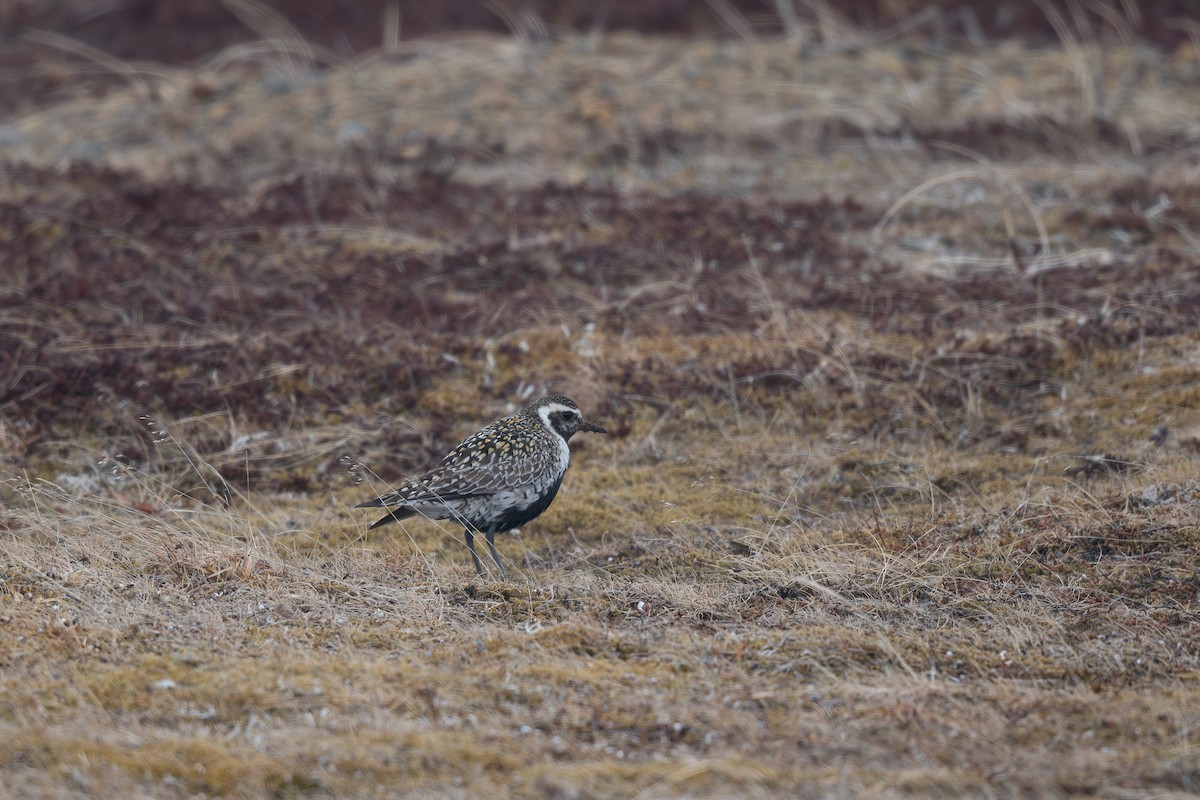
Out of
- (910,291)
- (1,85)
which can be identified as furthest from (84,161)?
(910,291)

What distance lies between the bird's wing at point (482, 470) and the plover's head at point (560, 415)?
0.40 meters

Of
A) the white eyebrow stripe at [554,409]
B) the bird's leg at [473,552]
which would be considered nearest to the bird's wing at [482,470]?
the bird's leg at [473,552]

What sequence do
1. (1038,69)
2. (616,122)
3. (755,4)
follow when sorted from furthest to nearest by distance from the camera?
(755,4), (1038,69), (616,122)

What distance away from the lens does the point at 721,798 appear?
5164mm

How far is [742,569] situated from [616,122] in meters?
10.2

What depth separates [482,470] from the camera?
27.8 feet

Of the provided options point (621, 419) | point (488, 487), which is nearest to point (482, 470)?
point (488, 487)

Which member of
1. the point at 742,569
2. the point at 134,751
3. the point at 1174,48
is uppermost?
the point at 1174,48

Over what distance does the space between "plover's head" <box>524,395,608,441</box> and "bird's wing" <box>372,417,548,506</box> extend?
40cm

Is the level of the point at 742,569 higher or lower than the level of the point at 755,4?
lower

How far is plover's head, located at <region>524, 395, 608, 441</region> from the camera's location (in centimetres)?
923

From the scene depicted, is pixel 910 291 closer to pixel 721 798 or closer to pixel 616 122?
pixel 616 122

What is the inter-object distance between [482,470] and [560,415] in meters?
1.01

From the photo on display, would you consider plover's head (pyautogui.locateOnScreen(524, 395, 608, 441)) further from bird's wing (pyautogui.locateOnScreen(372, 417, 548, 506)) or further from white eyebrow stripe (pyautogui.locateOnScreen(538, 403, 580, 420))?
bird's wing (pyautogui.locateOnScreen(372, 417, 548, 506))
